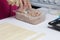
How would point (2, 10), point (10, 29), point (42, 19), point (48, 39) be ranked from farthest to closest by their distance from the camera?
point (2, 10) → point (42, 19) → point (10, 29) → point (48, 39)

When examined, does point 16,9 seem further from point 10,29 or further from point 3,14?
point 10,29

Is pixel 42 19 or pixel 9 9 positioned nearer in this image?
pixel 42 19

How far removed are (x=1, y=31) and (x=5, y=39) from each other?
4.4 inches

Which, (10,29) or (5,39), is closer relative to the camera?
(5,39)

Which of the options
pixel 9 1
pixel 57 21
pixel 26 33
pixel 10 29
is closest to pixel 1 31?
pixel 10 29

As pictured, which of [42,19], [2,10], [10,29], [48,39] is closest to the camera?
[48,39]

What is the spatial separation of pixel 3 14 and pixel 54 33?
19.0 inches

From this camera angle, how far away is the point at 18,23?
0.95m

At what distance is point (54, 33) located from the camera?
0.80m

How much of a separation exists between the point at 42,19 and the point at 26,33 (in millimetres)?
222

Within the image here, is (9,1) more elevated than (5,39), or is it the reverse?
(9,1)

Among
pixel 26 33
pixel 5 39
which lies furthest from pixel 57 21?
pixel 5 39

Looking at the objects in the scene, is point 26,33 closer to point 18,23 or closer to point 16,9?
point 18,23

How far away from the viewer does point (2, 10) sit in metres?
1.07
